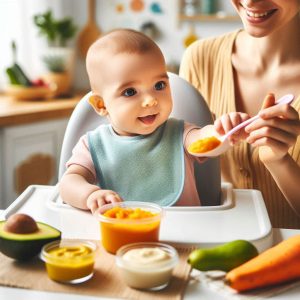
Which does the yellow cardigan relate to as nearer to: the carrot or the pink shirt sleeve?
the pink shirt sleeve

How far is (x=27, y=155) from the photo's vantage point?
2848mm

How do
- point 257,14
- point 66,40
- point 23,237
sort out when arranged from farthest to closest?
point 66,40, point 257,14, point 23,237

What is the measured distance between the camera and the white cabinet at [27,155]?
2.68 m

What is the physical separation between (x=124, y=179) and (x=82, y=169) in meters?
0.10

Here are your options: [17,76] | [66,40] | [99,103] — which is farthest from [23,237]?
[66,40]

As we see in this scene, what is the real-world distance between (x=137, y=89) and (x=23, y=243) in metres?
0.41

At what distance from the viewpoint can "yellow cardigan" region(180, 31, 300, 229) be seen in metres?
1.58

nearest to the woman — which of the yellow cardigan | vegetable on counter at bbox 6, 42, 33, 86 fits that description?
the yellow cardigan

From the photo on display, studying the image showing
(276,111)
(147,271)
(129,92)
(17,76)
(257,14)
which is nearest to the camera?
(147,271)

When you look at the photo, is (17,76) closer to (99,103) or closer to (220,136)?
(99,103)

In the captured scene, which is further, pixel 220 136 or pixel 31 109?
pixel 31 109

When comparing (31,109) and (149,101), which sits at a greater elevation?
(149,101)

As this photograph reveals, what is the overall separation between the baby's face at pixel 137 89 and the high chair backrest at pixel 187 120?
221 millimetres

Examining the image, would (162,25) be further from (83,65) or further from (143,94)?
(143,94)
